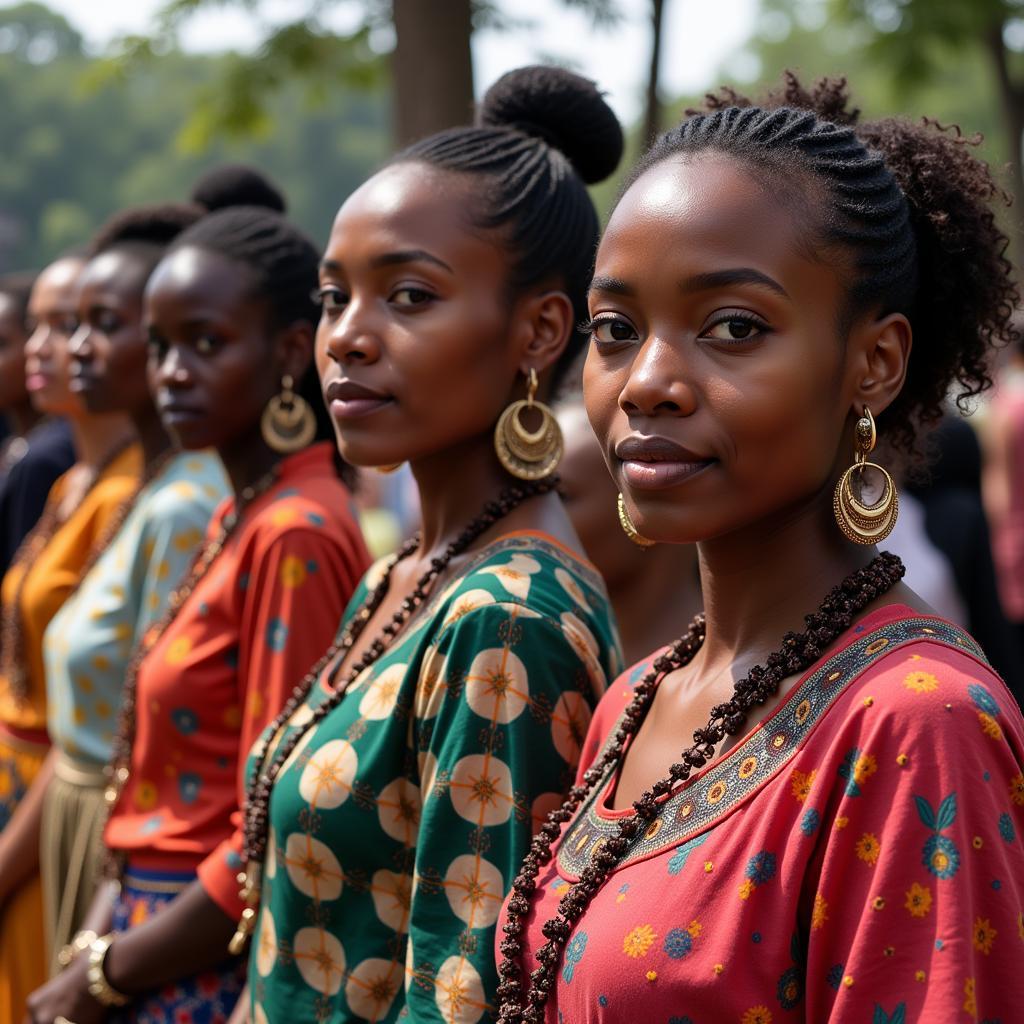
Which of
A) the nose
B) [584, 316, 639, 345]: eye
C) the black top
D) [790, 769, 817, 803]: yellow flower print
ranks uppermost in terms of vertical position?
[584, 316, 639, 345]: eye

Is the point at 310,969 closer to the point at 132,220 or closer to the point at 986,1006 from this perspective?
the point at 986,1006

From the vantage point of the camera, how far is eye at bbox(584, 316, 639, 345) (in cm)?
190

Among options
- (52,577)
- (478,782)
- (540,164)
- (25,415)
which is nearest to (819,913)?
(478,782)

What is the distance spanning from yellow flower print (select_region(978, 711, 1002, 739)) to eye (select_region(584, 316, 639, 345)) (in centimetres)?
67

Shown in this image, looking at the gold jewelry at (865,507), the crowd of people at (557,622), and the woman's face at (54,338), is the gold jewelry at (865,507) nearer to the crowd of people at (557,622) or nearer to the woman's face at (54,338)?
the crowd of people at (557,622)

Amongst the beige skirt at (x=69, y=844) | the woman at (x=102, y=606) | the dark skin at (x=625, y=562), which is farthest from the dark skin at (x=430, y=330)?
the beige skirt at (x=69, y=844)

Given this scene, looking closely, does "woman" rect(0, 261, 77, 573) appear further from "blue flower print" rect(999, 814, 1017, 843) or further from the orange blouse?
"blue flower print" rect(999, 814, 1017, 843)

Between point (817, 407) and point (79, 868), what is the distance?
115 inches

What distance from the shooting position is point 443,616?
7.86 feet

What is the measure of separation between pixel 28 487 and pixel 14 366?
1133 mm

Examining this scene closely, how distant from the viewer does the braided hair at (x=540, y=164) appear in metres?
2.66

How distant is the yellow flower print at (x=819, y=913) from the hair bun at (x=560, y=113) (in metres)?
1.82

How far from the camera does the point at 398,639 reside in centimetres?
258

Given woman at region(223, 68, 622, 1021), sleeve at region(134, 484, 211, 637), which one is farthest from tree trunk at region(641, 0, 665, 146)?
woman at region(223, 68, 622, 1021)
